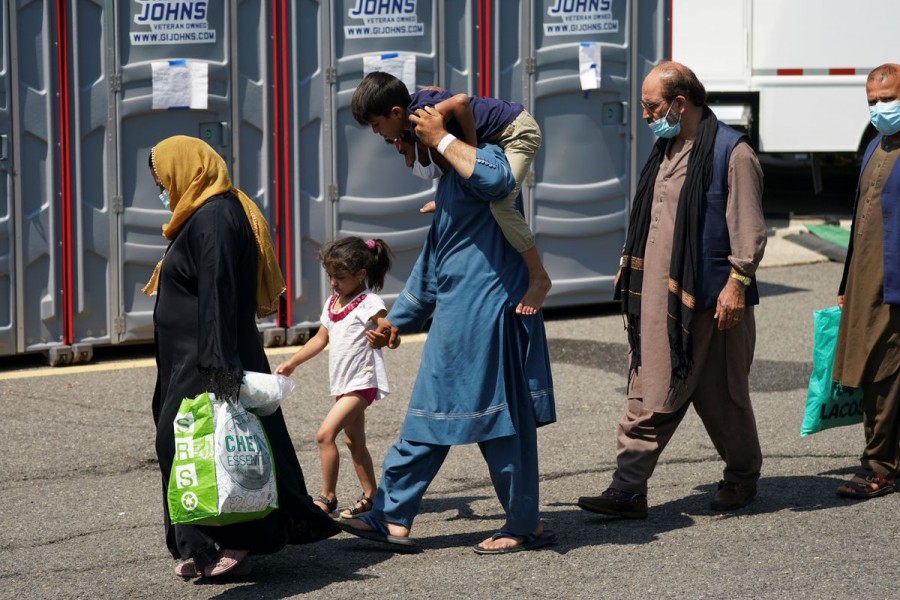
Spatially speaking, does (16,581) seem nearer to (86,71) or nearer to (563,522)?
(563,522)

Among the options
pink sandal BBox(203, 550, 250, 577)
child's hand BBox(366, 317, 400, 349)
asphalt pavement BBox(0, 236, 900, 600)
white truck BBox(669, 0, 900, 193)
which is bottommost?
asphalt pavement BBox(0, 236, 900, 600)

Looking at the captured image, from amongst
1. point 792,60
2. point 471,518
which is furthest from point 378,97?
point 792,60

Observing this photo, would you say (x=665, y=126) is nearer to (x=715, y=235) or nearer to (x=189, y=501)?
(x=715, y=235)

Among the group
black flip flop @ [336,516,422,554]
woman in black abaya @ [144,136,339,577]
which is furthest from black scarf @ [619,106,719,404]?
woman in black abaya @ [144,136,339,577]

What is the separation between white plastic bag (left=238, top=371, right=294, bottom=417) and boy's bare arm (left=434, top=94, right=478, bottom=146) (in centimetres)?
105

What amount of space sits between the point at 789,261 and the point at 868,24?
9.25 feet

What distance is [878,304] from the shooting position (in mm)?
5871

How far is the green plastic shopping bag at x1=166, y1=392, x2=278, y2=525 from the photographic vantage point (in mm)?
4477

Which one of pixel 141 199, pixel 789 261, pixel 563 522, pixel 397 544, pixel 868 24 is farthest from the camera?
pixel 868 24

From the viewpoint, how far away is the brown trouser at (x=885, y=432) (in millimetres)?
5863

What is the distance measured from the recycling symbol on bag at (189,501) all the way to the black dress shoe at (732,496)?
222 centimetres

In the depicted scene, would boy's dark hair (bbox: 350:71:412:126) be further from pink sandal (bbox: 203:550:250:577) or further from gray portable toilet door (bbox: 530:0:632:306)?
gray portable toilet door (bbox: 530:0:632:306)

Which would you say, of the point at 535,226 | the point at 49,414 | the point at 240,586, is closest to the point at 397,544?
the point at 240,586

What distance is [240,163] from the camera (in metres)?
8.77
